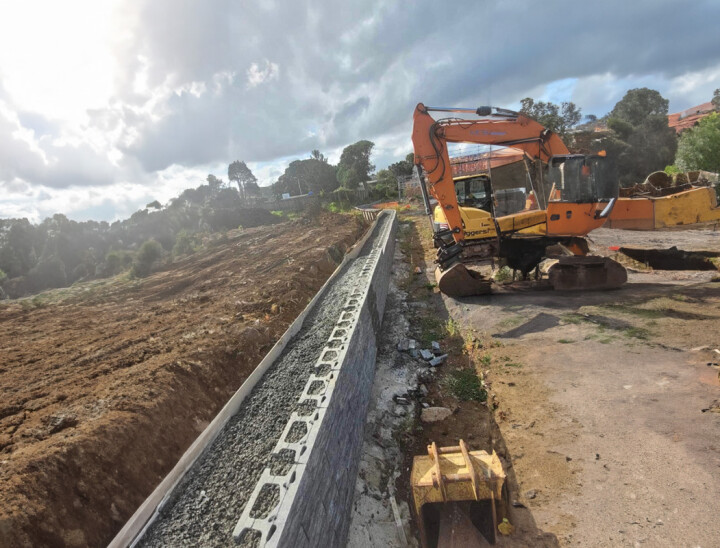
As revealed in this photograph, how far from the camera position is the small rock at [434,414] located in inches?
195

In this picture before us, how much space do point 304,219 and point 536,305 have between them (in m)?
23.5

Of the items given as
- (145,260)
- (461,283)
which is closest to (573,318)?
(461,283)

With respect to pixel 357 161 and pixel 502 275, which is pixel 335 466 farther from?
pixel 357 161

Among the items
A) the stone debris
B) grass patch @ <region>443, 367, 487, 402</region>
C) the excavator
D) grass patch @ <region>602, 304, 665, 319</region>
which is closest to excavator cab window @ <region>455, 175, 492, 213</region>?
the excavator

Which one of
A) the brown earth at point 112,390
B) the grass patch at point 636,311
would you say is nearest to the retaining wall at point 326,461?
the brown earth at point 112,390

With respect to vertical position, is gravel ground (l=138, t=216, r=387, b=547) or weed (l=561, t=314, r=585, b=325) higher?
gravel ground (l=138, t=216, r=387, b=547)

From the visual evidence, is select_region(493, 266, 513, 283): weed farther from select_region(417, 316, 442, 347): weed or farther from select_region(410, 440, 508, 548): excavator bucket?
select_region(410, 440, 508, 548): excavator bucket

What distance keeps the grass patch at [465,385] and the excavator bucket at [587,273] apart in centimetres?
374

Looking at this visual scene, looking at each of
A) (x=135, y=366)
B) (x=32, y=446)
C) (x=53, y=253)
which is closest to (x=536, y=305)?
(x=135, y=366)

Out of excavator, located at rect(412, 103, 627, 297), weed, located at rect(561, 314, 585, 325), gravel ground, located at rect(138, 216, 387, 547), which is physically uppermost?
excavator, located at rect(412, 103, 627, 297)

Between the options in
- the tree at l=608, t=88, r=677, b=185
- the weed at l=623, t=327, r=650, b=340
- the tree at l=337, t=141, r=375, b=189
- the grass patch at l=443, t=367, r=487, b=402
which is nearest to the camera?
the grass patch at l=443, t=367, r=487, b=402

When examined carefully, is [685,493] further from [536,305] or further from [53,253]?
[53,253]

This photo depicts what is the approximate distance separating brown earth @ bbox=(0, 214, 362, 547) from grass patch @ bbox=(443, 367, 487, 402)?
348 centimetres

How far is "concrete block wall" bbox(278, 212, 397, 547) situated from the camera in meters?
2.73
